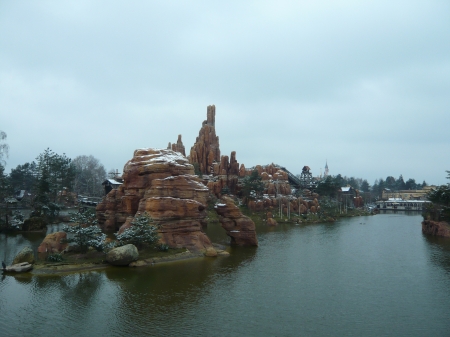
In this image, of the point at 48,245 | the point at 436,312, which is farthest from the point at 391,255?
the point at 48,245

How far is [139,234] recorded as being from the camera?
97.5 feet

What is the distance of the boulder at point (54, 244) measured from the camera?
2875 centimetres

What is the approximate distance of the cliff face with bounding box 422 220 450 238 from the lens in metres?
48.6

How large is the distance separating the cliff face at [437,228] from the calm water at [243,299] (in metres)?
19.0

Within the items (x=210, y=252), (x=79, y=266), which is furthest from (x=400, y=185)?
(x=79, y=266)

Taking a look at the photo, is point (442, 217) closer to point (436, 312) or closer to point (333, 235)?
point (333, 235)

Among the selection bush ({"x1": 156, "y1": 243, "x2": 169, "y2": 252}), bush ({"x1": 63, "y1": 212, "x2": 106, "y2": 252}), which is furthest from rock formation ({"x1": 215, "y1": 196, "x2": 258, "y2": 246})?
bush ({"x1": 63, "y1": 212, "x2": 106, "y2": 252})

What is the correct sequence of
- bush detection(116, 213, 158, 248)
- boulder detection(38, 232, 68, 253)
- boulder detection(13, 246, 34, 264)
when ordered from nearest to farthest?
boulder detection(13, 246, 34, 264)
boulder detection(38, 232, 68, 253)
bush detection(116, 213, 158, 248)

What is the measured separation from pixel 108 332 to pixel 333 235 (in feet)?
128

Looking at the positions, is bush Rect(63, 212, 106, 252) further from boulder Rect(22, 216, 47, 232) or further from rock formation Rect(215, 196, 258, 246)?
boulder Rect(22, 216, 47, 232)

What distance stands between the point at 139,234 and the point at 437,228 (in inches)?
1632

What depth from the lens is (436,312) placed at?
19000 millimetres

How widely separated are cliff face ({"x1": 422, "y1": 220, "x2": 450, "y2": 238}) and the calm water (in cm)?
1896

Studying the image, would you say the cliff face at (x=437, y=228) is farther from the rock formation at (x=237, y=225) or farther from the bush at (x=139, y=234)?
the bush at (x=139, y=234)
